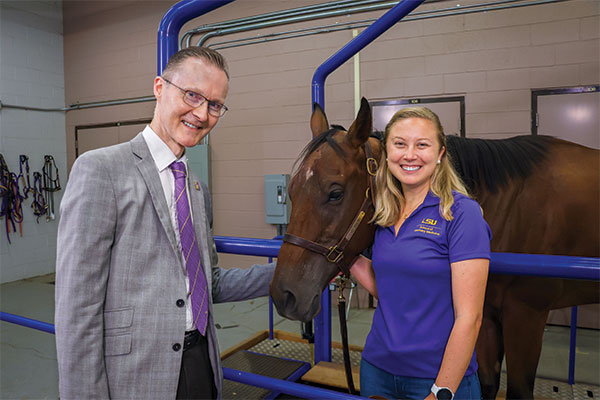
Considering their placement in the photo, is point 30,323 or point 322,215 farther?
point 30,323

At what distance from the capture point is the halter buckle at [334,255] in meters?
1.32

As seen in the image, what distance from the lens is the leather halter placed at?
131 centimetres

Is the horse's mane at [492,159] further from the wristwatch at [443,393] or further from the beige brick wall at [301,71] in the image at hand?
the beige brick wall at [301,71]

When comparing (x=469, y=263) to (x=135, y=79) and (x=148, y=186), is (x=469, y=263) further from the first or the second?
(x=135, y=79)

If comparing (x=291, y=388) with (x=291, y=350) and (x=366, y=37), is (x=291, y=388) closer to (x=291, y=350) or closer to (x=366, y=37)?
(x=366, y=37)

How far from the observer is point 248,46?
552 centimetres

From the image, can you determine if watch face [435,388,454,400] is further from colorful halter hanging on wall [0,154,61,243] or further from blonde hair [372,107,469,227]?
colorful halter hanging on wall [0,154,61,243]

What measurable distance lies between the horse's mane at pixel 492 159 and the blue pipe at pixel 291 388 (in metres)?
1.19

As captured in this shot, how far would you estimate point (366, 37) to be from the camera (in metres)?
2.21

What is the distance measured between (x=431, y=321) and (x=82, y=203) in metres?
0.97

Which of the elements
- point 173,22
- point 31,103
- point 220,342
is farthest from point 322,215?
point 31,103

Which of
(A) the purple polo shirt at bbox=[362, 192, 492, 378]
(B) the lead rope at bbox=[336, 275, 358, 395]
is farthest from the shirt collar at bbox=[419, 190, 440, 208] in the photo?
(B) the lead rope at bbox=[336, 275, 358, 395]

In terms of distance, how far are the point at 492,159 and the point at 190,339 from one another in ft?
5.55

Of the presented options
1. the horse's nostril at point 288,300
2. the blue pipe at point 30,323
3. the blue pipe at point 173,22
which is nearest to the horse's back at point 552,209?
the horse's nostril at point 288,300
